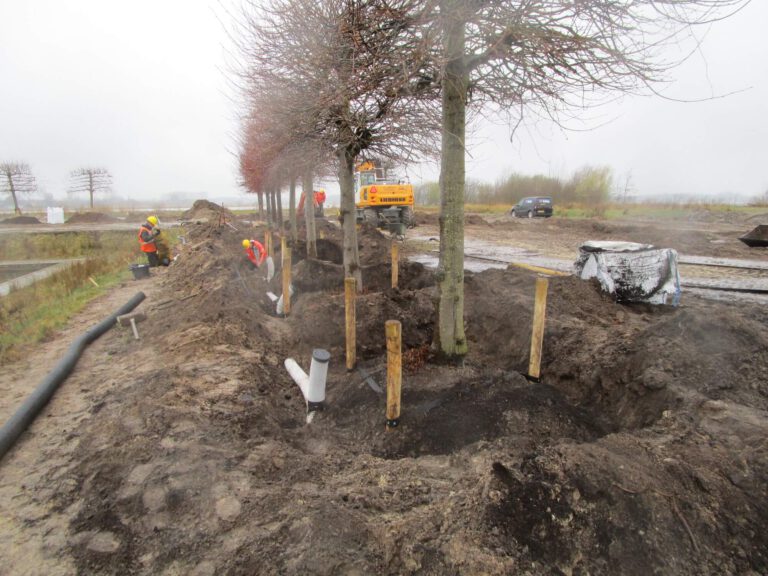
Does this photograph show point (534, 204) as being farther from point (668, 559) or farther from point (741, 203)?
point (668, 559)

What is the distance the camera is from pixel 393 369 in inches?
128

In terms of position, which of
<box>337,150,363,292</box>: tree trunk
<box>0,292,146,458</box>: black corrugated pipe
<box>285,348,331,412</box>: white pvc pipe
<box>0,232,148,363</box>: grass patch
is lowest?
<box>0,232,148,363</box>: grass patch

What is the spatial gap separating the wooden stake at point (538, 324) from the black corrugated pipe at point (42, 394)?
4.70 m

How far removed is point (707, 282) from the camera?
884 centimetres

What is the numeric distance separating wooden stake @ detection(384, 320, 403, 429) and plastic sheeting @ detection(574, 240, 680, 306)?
4586mm

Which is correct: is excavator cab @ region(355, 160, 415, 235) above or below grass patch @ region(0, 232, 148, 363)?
above

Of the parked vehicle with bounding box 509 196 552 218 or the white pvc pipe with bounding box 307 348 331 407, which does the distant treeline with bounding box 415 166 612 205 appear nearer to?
the parked vehicle with bounding box 509 196 552 218

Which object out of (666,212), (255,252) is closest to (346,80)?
(255,252)

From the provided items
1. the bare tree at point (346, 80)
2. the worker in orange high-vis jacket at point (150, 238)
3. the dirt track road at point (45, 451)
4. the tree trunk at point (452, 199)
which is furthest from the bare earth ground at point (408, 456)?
the worker in orange high-vis jacket at point (150, 238)

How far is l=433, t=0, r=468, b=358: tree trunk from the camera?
3.54m

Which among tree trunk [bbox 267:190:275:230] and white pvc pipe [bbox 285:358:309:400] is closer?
white pvc pipe [bbox 285:358:309:400]

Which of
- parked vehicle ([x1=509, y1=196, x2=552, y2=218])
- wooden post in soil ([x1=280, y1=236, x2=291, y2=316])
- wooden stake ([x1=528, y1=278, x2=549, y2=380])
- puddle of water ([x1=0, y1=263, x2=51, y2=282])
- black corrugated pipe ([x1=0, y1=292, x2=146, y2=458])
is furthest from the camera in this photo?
parked vehicle ([x1=509, y1=196, x2=552, y2=218])

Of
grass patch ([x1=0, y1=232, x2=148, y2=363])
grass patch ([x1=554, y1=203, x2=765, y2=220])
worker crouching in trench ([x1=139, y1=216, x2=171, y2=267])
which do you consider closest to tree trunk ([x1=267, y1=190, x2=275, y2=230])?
grass patch ([x1=0, y1=232, x2=148, y2=363])

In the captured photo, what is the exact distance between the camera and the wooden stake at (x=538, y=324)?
402cm
